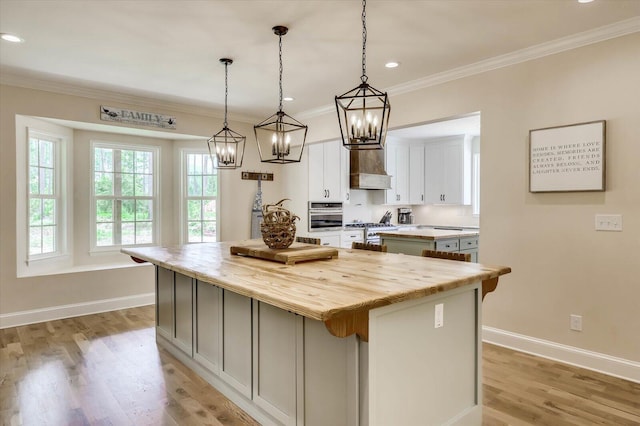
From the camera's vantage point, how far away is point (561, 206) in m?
3.15

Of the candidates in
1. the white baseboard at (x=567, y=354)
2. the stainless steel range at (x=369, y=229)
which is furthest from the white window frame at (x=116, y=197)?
the white baseboard at (x=567, y=354)

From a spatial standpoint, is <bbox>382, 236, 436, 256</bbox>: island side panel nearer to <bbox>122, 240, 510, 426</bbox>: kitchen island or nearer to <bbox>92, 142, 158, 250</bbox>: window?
<bbox>122, 240, 510, 426</bbox>: kitchen island

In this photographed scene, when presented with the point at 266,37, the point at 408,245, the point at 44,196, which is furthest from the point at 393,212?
the point at 44,196

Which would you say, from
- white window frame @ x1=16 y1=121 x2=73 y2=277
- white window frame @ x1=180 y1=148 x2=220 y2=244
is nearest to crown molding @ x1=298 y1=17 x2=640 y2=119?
white window frame @ x1=180 y1=148 x2=220 y2=244

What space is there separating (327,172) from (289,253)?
3.94 meters

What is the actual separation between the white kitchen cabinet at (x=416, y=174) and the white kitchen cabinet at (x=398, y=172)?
9 cm

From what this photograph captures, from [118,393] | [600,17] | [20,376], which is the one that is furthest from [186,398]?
[600,17]

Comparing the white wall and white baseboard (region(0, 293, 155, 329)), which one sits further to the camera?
white baseboard (region(0, 293, 155, 329))

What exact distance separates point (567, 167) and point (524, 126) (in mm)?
510

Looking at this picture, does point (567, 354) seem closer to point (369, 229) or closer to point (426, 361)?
point (426, 361)

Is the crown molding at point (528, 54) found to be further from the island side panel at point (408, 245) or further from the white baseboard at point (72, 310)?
the white baseboard at point (72, 310)

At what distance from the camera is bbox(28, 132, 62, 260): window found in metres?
4.40

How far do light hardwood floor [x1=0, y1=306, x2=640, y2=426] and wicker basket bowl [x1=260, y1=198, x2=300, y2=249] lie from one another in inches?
42.8

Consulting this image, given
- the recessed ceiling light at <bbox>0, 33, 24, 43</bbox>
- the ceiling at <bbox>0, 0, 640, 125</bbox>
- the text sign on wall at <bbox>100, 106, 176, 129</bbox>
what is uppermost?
the ceiling at <bbox>0, 0, 640, 125</bbox>
